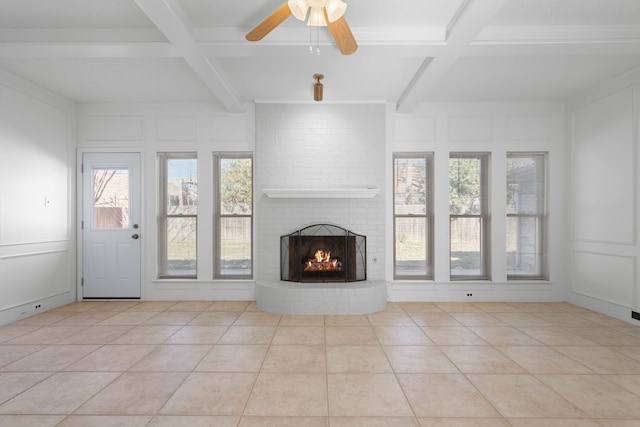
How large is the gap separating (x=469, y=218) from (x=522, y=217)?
2.46 feet

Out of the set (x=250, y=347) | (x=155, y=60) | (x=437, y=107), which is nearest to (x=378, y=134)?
(x=437, y=107)

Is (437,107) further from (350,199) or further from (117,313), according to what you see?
(117,313)

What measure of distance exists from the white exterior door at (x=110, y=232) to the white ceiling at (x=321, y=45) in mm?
1110

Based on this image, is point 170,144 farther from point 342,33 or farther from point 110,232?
point 342,33

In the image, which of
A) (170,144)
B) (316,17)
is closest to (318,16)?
(316,17)

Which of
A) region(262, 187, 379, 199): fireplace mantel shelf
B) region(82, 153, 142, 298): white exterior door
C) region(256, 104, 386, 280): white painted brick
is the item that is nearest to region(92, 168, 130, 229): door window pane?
region(82, 153, 142, 298): white exterior door

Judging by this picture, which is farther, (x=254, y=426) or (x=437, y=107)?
(x=437, y=107)

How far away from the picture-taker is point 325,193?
468cm

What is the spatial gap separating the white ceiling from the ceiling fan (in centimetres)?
48

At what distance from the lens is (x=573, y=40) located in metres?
3.12

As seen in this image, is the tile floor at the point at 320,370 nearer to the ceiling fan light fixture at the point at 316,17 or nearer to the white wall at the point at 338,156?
the white wall at the point at 338,156

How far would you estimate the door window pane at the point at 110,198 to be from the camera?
512 cm

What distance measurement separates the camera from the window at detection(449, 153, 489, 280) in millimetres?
5184

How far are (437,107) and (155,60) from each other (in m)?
3.68
